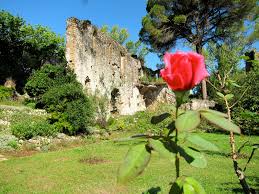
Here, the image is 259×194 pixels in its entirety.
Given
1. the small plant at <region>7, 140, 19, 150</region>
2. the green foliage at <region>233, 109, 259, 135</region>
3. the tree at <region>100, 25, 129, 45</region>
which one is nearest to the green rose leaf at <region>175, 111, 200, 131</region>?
the green foliage at <region>233, 109, 259, 135</region>

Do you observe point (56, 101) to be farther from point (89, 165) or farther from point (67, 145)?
point (89, 165)

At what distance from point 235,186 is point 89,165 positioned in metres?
3.86

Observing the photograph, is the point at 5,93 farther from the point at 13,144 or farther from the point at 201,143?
the point at 201,143

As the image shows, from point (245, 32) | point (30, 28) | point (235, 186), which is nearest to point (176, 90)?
Answer: point (235, 186)

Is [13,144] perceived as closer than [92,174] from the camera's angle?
No

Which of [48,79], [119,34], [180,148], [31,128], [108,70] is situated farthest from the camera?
[119,34]

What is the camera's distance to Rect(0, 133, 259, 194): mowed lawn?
6.54 meters

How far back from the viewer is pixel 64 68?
17.6 metres

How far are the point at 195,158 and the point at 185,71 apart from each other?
26 centimetres

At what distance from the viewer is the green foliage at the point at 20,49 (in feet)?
75.7

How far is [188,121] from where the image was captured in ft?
3.19

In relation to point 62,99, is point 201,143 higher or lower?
lower

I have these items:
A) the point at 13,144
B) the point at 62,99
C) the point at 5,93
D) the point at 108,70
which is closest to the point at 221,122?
the point at 13,144

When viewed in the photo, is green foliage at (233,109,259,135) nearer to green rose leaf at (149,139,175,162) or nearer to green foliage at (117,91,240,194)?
green foliage at (117,91,240,194)
